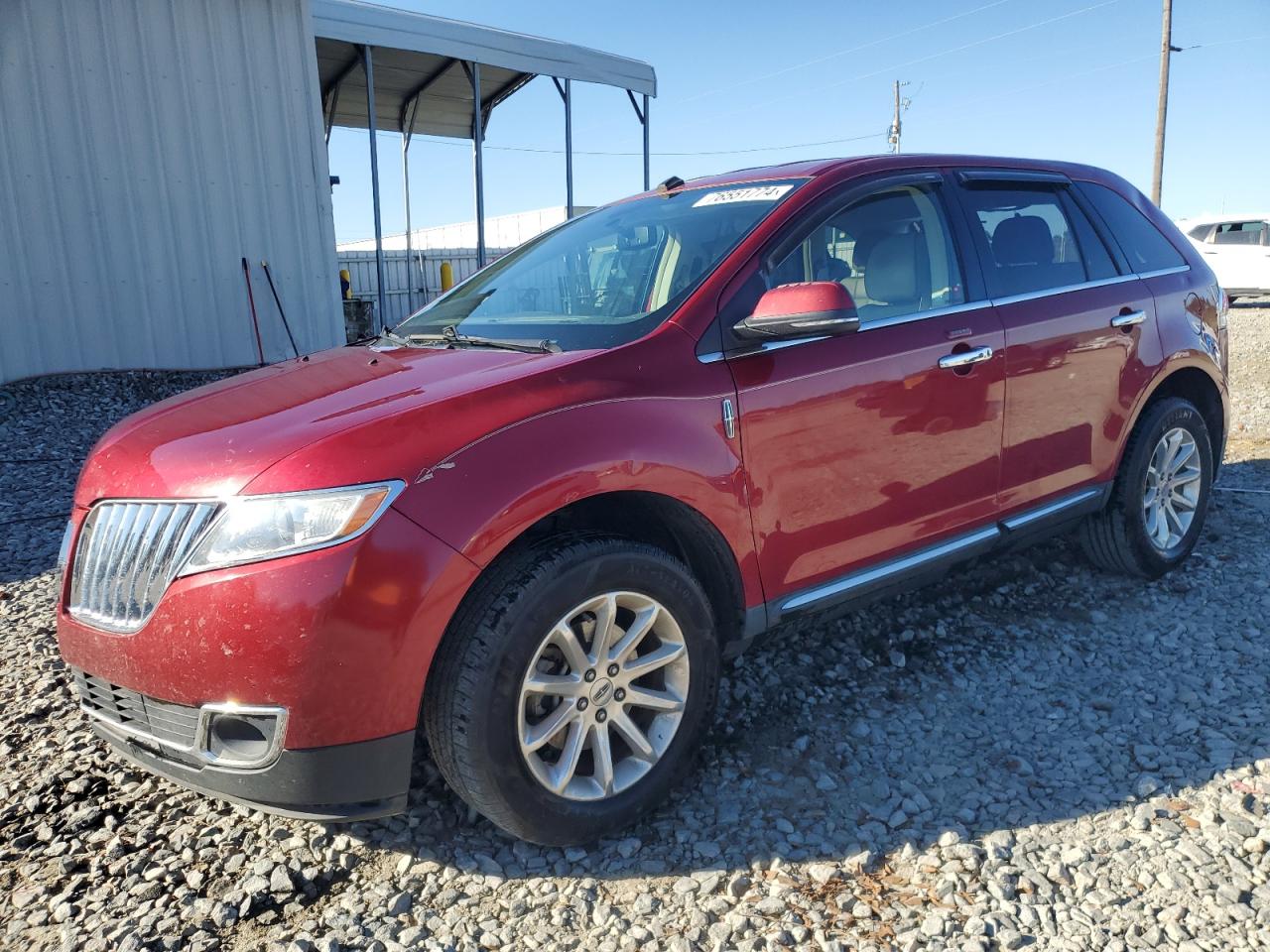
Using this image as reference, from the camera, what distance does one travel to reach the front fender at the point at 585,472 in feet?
7.06

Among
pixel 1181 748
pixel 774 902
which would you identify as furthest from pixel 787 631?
pixel 1181 748

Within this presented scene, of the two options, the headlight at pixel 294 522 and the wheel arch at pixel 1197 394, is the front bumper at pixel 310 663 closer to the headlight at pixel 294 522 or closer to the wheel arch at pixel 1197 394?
the headlight at pixel 294 522

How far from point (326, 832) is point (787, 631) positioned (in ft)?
5.01

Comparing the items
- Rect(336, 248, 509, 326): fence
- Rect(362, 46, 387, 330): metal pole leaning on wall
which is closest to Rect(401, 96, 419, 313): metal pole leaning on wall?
Rect(336, 248, 509, 326): fence

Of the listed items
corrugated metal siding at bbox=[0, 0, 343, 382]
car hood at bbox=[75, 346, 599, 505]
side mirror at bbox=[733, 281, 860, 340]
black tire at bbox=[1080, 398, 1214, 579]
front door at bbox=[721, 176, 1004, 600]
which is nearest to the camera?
car hood at bbox=[75, 346, 599, 505]

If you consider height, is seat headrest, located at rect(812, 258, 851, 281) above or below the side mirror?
above

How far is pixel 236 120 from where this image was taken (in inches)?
392

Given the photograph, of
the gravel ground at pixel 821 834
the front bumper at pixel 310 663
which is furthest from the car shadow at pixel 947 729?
the front bumper at pixel 310 663

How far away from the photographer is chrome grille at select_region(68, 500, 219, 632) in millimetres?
2156

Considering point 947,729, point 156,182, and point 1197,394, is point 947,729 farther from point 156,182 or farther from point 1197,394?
point 156,182

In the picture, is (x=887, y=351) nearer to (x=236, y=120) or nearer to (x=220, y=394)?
(x=220, y=394)

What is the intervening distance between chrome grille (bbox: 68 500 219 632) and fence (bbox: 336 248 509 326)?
15751mm

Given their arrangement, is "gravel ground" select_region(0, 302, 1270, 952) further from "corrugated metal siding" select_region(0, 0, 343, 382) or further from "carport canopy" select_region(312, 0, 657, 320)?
"carport canopy" select_region(312, 0, 657, 320)

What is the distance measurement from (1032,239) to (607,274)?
1.78 m
